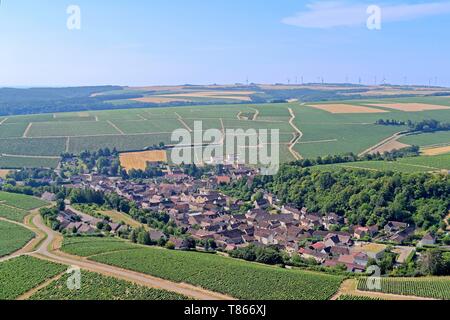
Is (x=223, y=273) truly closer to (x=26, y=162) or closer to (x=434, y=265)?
(x=434, y=265)

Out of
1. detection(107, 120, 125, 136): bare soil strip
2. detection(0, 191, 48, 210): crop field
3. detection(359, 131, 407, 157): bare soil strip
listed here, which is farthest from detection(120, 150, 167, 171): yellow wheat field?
detection(359, 131, 407, 157): bare soil strip

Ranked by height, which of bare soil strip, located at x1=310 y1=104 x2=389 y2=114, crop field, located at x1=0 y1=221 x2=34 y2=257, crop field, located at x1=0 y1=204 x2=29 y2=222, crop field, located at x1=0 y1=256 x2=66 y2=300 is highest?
bare soil strip, located at x1=310 y1=104 x2=389 y2=114

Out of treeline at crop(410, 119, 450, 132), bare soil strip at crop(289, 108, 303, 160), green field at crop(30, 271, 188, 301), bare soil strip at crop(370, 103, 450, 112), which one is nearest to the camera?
green field at crop(30, 271, 188, 301)

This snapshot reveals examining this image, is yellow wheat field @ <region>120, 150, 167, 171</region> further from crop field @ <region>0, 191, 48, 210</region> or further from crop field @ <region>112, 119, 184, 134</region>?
crop field @ <region>0, 191, 48, 210</region>

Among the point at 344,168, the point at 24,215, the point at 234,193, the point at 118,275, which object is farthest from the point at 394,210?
the point at 24,215

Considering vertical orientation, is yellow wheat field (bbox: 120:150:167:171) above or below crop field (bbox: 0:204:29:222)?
above
